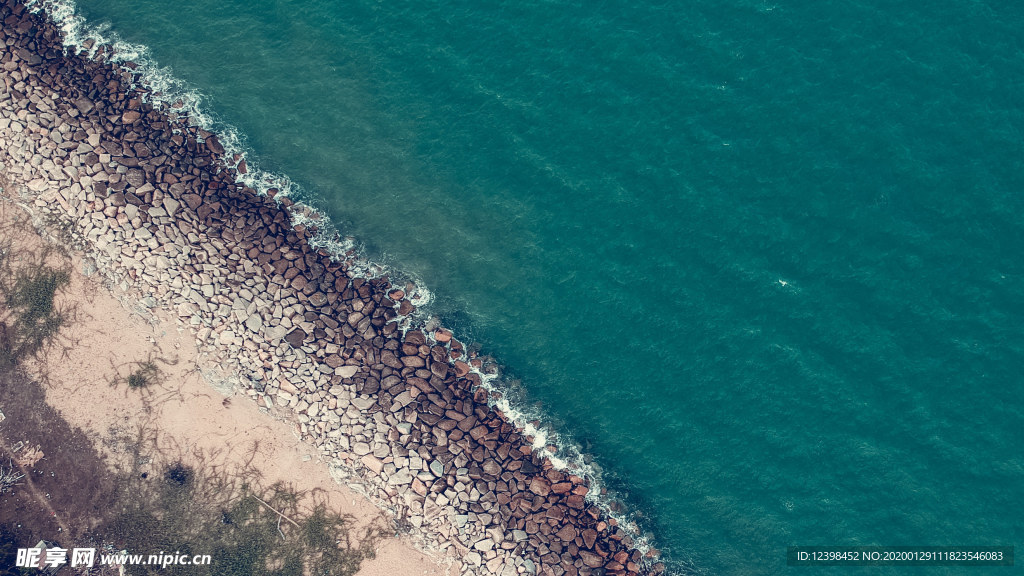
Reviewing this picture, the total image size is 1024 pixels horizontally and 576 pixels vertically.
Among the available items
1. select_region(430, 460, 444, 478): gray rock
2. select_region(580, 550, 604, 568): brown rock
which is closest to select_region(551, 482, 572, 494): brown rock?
select_region(580, 550, 604, 568): brown rock

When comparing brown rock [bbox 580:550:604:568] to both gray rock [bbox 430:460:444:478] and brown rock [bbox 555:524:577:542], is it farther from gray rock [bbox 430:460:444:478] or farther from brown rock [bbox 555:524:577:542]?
gray rock [bbox 430:460:444:478]

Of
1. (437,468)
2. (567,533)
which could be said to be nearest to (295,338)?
(437,468)

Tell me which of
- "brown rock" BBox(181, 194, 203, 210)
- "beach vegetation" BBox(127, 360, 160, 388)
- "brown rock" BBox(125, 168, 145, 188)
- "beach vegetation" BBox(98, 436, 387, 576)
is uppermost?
"brown rock" BBox(125, 168, 145, 188)

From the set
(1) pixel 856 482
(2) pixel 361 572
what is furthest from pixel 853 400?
(2) pixel 361 572

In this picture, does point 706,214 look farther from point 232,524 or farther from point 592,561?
point 232,524

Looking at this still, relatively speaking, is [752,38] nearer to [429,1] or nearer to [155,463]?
[429,1]
